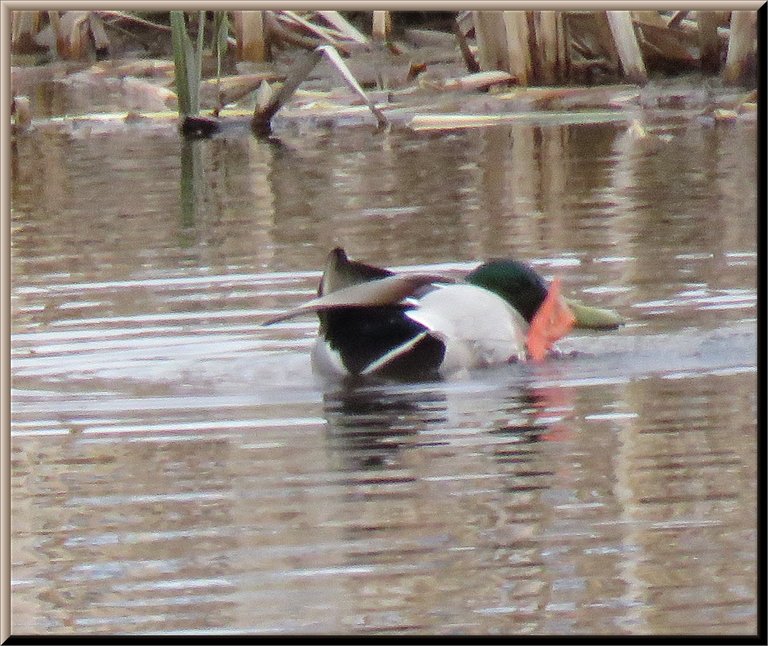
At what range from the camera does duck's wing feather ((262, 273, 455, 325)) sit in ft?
16.1

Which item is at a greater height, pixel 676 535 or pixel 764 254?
pixel 764 254

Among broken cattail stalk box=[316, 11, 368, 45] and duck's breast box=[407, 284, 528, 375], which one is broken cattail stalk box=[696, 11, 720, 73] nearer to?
duck's breast box=[407, 284, 528, 375]

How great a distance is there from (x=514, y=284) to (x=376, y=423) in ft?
2.86

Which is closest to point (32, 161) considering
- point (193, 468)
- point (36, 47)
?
point (36, 47)

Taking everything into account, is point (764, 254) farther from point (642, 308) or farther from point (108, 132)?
point (108, 132)

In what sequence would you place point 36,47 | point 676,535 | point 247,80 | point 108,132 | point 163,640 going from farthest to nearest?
point 108,132
point 247,80
point 36,47
point 676,535
point 163,640

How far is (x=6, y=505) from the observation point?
381 cm

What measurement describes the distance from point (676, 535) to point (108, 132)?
18.9 ft

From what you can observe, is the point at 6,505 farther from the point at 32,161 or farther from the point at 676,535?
the point at 32,161

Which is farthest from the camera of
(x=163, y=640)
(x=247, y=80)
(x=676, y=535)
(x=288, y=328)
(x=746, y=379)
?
(x=247, y=80)

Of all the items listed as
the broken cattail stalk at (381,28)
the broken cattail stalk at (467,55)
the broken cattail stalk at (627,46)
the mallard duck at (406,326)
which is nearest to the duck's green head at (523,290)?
the mallard duck at (406,326)

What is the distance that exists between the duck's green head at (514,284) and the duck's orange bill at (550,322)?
2cm

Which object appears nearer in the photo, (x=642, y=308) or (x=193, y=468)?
(x=193, y=468)

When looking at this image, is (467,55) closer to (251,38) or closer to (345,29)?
(345,29)
